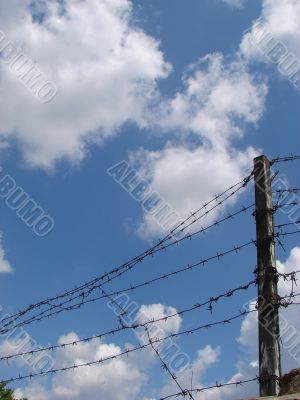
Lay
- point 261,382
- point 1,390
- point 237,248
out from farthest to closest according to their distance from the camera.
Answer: point 1,390 → point 237,248 → point 261,382

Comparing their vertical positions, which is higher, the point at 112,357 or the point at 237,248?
the point at 237,248

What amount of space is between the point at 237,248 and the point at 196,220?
123cm

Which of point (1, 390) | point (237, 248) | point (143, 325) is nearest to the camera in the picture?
point (237, 248)

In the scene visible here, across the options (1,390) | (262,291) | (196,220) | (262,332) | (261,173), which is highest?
(261,173)

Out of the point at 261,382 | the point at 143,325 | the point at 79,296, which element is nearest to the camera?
the point at 261,382

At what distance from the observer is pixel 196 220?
739 cm

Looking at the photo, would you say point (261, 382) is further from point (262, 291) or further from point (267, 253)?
point (267, 253)

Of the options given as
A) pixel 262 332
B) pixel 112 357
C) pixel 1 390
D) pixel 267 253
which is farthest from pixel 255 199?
pixel 1 390

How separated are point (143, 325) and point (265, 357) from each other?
1.97 meters

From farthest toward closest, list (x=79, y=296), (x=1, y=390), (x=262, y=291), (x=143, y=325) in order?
1. (x=1, y=390)
2. (x=79, y=296)
3. (x=143, y=325)
4. (x=262, y=291)

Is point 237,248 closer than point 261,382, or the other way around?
point 261,382

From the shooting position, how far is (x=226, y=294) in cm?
618

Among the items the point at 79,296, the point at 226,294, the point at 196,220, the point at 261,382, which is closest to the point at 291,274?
the point at 226,294

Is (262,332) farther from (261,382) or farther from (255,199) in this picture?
(255,199)
